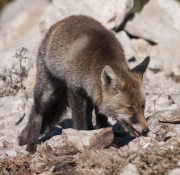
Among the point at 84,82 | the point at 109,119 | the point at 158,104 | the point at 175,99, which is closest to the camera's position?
the point at 84,82

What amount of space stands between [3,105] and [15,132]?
89cm

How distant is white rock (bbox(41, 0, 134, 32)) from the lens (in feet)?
41.9

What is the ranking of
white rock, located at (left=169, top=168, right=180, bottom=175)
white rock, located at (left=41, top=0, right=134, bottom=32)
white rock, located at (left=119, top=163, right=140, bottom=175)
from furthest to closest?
white rock, located at (left=41, top=0, right=134, bottom=32) < white rock, located at (left=119, top=163, right=140, bottom=175) < white rock, located at (left=169, top=168, right=180, bottom=175)

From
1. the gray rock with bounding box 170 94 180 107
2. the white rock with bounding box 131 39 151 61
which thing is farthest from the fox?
the white rock with bounding box 131 39 151 61

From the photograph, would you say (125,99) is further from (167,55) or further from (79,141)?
(167,55)

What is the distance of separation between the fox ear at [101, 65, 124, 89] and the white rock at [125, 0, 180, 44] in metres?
5.74

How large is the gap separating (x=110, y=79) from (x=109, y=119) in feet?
7.88

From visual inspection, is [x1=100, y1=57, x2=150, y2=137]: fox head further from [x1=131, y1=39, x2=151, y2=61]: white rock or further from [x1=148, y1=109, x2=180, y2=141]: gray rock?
[x1=131, y1=39, x2=151, y2=61]: white rock

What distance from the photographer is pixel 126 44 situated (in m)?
12.5

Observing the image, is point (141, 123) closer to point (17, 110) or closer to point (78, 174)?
point (78, 174)

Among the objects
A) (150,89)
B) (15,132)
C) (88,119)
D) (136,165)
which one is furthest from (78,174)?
(150,89)

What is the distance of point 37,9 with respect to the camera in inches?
736

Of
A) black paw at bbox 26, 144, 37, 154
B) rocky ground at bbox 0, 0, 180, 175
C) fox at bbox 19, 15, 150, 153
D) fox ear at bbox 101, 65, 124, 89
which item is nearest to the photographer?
rocky ground at bbox 0, 0, 180, 175

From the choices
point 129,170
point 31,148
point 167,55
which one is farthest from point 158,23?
point 129,170
